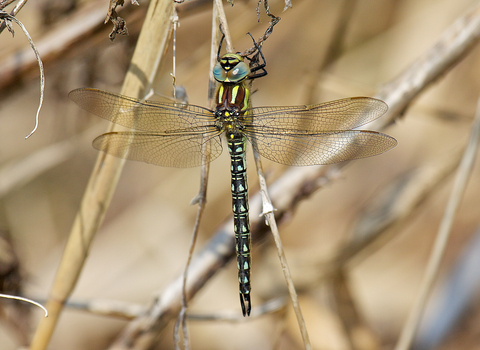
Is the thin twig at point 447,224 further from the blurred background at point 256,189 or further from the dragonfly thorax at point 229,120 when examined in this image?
the dragonfly thorax at point 229,120

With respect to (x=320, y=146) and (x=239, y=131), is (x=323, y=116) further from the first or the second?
(x=239, y=131)

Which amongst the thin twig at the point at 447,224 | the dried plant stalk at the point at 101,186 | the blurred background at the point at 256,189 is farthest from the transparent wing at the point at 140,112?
the thin twig at the point at 447,224

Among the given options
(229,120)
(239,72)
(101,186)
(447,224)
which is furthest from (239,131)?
(447,224)

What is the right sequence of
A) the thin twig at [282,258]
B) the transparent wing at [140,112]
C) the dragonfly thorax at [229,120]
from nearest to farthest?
the thin twig at [282,258], the transparent wing at [140,112], the dragonfly thorax at [229,120]

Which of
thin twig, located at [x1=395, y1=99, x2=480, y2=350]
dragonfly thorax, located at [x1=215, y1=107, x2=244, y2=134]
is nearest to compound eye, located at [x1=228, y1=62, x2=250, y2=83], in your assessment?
dragonfly thorax, located at [x1=215, y1=107, x2=244, y2=134]

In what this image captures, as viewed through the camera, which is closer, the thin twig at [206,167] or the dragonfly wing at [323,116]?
the thin twig at [206,167]

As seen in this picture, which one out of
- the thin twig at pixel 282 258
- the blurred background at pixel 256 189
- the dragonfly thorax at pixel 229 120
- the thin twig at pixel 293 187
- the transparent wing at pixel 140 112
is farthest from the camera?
the blurred background at pixel 256 189

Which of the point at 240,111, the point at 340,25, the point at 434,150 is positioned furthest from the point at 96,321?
the point at 434,150

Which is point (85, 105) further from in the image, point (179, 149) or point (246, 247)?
point (246, 247)
